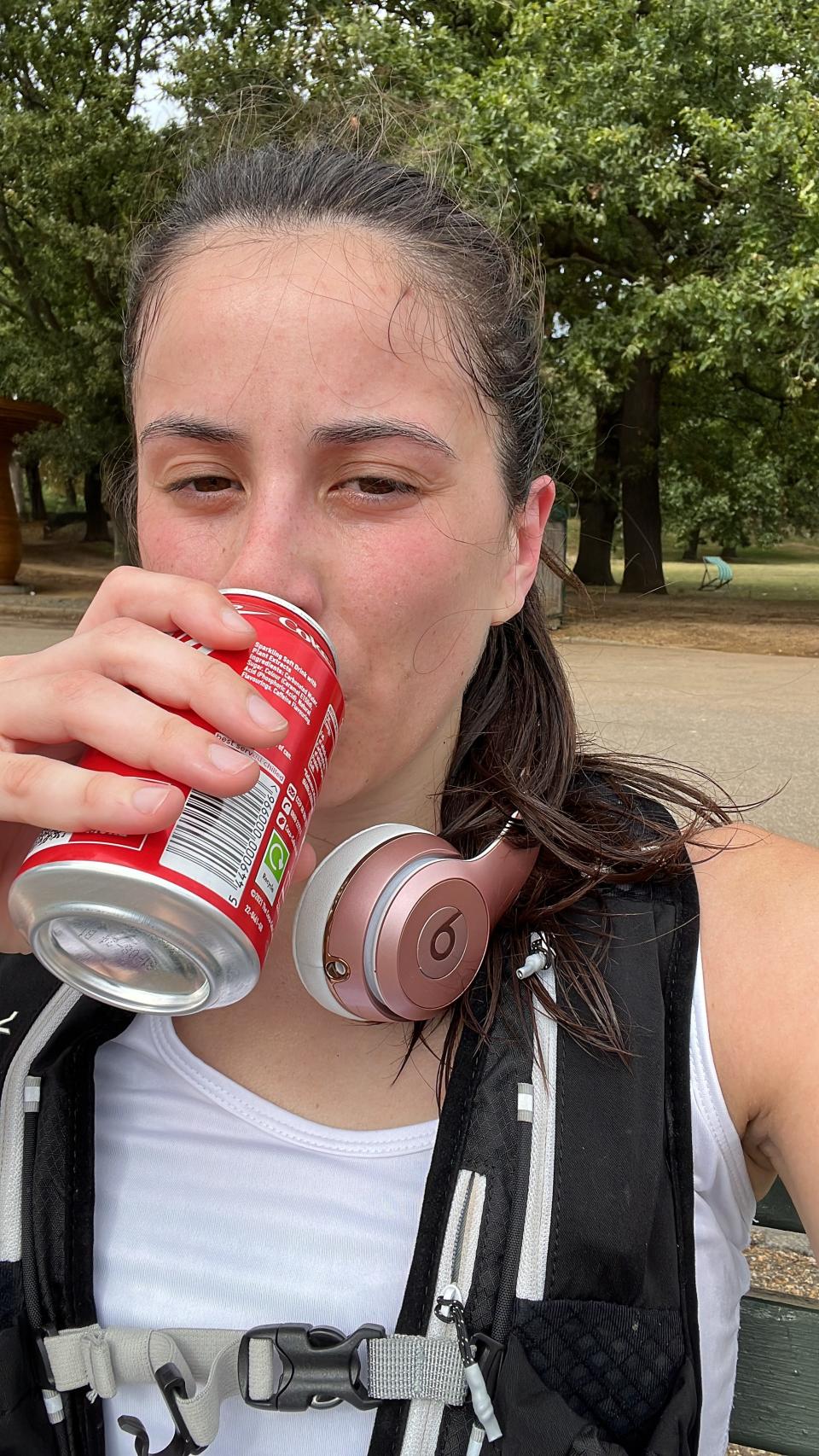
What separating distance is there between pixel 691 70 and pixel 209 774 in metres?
13.2

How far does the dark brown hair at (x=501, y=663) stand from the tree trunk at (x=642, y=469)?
613 inches

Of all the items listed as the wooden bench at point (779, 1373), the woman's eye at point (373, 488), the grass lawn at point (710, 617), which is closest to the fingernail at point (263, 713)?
the woman's eye at point (373, 488)

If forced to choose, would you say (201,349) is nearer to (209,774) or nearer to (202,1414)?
(209,774)

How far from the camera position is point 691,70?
11.9 m

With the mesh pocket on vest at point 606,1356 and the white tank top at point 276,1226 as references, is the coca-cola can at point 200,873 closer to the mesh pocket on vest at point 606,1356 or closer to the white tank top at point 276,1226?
the white tank top at point 276,1226

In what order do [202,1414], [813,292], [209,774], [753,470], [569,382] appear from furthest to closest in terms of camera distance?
[753,470] < [569,382] < [813,292] < [202,1414] < [209,774]

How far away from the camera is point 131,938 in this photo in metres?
1.01

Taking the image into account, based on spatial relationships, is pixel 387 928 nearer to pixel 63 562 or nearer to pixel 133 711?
pixel 133 711

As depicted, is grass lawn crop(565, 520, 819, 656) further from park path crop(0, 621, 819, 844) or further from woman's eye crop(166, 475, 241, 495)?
woman's eye crop(166, 475, 241, 495)

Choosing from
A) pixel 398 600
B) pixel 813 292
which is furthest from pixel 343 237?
pixel 813 292

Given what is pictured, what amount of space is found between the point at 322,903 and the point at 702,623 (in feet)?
43.1

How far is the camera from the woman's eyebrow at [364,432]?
126 centimetres

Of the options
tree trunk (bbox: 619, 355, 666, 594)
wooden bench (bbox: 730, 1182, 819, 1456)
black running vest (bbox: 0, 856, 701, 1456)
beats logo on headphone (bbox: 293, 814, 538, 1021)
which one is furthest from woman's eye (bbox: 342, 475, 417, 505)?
tree trunk (bbox: 619, 355, 666, 594)

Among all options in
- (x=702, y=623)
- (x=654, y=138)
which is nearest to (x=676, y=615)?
(x=702, y=623)
